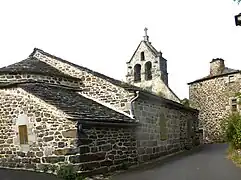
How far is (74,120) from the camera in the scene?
1062 centimetres

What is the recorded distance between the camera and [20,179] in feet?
31.1

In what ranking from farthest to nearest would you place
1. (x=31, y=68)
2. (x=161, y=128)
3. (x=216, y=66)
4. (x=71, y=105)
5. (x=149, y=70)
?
1. (x=149, y=70)
2. (x=216, y=66)
3. (x=161, y=128)
4. (x=31, y=68)
5. (x=71, y=105)

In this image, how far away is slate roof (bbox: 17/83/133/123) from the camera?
→ 11297 millimetres

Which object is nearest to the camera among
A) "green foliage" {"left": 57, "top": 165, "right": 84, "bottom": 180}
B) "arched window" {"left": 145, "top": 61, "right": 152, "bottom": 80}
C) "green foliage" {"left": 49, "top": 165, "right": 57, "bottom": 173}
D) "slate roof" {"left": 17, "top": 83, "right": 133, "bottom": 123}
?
"green foliage" {"left": 57, "top": 165, "right": 84, "bottom": 180}

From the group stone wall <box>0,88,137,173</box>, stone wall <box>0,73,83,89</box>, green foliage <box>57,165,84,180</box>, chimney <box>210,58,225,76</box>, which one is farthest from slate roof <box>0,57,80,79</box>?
Answer: chimney <box>210,58,225,76</box>

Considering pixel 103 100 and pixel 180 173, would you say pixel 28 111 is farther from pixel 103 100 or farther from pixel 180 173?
pixel 180 173

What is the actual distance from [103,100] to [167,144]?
16.9ft

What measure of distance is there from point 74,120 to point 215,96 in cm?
1916

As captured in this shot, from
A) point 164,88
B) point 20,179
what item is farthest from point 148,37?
point 20,179

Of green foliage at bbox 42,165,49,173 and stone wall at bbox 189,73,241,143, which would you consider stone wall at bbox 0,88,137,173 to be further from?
stone wall at bbox 189,73,241,143

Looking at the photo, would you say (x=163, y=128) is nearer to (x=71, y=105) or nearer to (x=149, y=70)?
(x=71, y=105)

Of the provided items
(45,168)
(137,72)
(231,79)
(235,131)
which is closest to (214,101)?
(231,79)

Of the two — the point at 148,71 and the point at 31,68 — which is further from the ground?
the point at 148,71

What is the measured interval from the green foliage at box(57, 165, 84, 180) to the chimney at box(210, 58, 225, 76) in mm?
20324
